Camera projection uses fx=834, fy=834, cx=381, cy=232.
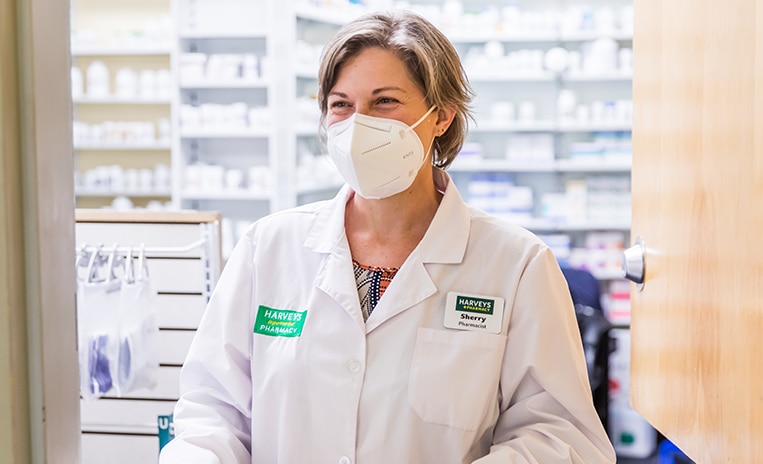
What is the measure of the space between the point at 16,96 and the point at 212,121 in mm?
5917

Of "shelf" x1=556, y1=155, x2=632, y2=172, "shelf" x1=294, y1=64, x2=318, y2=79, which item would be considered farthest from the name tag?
"shelf" x1=556, y1=155, x2=632, y2=172

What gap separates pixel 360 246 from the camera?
1.87m

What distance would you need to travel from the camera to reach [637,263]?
1723 millimetres

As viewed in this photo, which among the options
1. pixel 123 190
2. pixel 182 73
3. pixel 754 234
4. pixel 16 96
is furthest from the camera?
pixel 123 190

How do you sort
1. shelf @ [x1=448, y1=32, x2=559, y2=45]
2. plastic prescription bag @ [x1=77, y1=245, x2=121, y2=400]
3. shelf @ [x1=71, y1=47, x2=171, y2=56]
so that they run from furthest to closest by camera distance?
shelf @ [x1=71, y1=47, x2=171, y2=56] < shelf @ [x1=448, y1=32, x2=559, y2=45] < plastic prescription bag @ [x1=77, y1=245, x2=121, y2=400]

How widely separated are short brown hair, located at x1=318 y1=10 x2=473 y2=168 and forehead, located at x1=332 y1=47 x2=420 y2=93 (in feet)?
0.04

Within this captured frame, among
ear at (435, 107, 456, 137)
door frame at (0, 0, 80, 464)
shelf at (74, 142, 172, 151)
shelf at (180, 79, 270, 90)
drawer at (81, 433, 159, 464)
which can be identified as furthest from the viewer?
shelf at (74, 142, 172, 151)

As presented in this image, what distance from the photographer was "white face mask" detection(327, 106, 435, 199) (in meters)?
1.79

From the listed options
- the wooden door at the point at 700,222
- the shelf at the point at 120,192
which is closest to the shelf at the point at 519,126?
the shelf at the point at 120,192

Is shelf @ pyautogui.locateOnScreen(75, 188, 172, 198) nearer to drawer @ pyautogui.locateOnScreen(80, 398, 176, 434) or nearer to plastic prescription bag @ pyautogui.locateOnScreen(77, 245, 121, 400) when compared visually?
drawer @ pyautogui.locateOnScreen(80, 398, 176, 434)

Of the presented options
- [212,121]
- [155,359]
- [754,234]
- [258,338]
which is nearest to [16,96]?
[754,234]

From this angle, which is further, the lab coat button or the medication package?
the medication package

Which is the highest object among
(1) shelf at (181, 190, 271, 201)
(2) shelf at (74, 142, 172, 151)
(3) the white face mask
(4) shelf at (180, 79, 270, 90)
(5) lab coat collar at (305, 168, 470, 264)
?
(4) shelf at (180, 79, 270, 90)

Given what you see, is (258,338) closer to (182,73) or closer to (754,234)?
(754,234)
